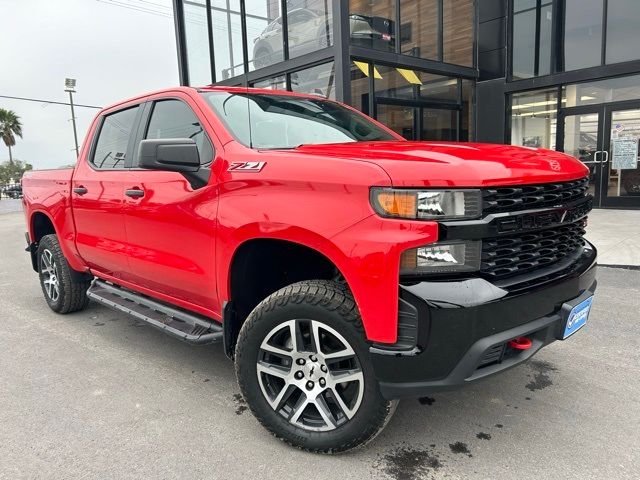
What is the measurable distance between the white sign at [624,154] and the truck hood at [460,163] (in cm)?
961

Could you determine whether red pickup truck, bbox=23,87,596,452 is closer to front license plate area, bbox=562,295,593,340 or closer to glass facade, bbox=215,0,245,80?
front license plate area, bbox=562,295,593,340

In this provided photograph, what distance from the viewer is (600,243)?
24.0ft

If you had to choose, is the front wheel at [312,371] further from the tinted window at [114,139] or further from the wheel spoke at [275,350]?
the tinted window at [114,139]

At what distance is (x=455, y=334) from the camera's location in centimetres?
201

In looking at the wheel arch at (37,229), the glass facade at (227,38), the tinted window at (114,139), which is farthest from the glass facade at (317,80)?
the tinted window at (114,139)

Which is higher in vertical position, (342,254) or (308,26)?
(308,26)

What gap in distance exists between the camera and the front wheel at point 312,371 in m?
2.22

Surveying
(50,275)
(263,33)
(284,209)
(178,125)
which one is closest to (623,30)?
(263,33)

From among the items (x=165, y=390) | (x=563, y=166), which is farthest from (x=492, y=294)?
(x=165, y=390)

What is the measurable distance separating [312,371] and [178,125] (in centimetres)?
189

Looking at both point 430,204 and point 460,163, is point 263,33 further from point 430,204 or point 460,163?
point 430,204

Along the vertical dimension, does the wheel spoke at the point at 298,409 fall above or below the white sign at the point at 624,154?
below

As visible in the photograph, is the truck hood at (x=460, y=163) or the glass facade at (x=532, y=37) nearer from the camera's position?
the truck hood at (x=460, y=163)

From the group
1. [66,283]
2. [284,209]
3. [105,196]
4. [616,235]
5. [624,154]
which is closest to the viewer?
[284,209]
